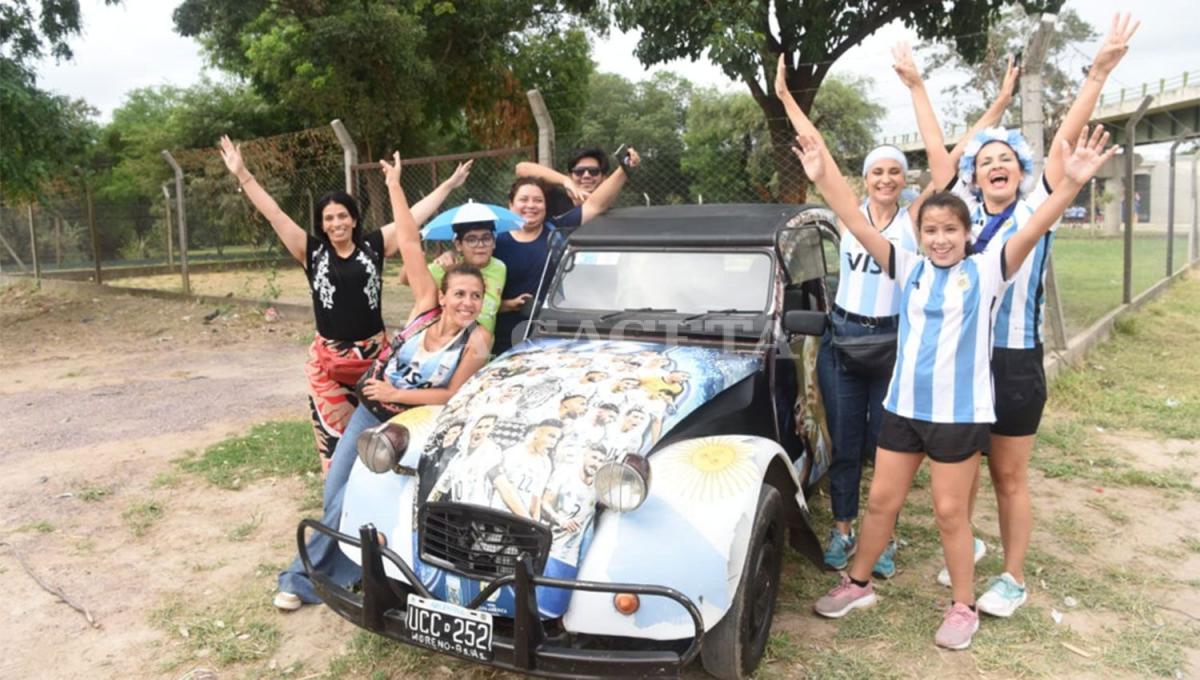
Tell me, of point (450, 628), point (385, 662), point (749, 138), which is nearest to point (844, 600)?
point (450, 628)

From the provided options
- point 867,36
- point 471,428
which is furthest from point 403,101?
point 471,428

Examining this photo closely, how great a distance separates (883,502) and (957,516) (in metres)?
0.30

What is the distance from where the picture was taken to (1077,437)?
610 centimetres

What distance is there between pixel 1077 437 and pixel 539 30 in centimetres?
1977

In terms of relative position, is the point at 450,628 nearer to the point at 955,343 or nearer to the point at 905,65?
the point at 955,343

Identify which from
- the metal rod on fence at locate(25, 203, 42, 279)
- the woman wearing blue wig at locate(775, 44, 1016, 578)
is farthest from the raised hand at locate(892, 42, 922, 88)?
the metal rod on fence at locate(25, 203, 42, 279)

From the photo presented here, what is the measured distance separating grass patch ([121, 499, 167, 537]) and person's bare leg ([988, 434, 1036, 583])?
4.55 meters

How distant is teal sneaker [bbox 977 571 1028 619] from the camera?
12.0ft

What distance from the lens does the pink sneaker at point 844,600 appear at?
12.2 ft

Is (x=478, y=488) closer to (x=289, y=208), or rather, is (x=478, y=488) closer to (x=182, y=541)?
(x=182, y=541)

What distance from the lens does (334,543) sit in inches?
150

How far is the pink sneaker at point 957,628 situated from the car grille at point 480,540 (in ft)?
5.69

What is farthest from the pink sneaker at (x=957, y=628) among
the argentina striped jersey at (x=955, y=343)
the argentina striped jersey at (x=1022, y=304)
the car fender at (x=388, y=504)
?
the car fender at (x=388, y=504)

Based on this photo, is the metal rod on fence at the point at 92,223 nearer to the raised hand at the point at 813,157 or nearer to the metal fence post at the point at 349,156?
the metal fence post at the point at 349,156
